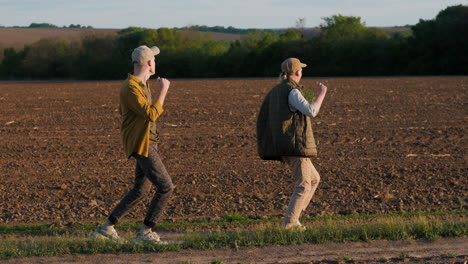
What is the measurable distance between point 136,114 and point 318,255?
7.49 feet

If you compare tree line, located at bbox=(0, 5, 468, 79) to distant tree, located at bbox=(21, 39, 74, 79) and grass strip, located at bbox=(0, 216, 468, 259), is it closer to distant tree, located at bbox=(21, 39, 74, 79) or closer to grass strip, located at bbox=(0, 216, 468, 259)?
distant tree, located at bbox=(21, 39, 74, 79)

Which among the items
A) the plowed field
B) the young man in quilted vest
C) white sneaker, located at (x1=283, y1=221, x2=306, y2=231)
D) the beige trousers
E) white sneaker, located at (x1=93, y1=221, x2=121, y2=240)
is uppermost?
the young man in quilted vest

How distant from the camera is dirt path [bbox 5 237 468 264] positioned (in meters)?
6.39

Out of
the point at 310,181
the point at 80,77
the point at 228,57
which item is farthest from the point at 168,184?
the point at 80,77

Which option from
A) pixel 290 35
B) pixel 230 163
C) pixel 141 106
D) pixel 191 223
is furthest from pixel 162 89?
pixel 290 35

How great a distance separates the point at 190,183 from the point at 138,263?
4585 millimetres

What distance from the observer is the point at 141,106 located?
22.0ft

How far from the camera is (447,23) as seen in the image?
2393 inches

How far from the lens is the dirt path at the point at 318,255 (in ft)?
21.0

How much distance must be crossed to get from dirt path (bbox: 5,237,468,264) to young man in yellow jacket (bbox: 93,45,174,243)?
0.58m

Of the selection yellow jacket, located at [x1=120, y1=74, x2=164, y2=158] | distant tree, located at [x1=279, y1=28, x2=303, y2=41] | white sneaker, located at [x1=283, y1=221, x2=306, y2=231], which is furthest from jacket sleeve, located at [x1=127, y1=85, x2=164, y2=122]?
distant tree, located at [x1=279, y1=28, x2=303, y2=41]

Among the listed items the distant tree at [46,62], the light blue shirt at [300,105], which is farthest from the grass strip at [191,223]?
the distant tree at [46,62]

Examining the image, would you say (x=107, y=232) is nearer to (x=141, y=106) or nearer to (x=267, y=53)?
(x=141, y=106)

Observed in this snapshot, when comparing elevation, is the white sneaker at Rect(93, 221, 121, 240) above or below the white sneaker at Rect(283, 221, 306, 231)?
below
